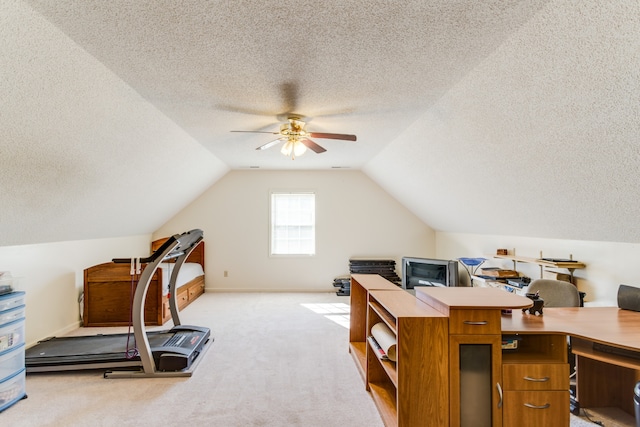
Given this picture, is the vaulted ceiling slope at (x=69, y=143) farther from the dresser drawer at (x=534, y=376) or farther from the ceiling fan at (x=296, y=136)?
the dresser drawer at (x=534, y=376)

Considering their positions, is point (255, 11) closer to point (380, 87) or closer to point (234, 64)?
point (234, 64)

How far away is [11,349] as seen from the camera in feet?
8.20

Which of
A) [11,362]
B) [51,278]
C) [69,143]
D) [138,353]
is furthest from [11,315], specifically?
[51,278]

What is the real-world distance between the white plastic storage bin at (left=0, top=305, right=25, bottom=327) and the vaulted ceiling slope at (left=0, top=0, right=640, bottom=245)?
96 centimetres

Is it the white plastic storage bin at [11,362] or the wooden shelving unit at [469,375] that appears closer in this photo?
the wooden shelving unit at [469,375]

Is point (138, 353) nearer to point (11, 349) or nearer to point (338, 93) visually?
point (11, 349)

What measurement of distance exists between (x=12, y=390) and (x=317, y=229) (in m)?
4.97

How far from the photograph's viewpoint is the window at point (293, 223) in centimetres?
684

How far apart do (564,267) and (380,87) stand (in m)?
2.60

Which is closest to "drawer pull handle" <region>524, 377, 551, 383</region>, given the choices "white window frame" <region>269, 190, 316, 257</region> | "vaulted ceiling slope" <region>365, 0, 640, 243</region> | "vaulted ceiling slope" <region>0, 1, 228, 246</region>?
"vaulted ceiling slope" <region>365, 0, 640, 243</region>

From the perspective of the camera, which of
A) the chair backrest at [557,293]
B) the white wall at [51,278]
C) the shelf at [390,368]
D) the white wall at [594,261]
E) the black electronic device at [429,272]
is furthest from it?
the black electronic device at [429,272]

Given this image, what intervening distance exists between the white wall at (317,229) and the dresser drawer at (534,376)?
16.1 feet

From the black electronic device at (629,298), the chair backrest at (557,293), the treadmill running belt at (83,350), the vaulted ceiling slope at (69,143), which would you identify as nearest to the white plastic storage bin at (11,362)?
the treadmill running belt at (83,350)

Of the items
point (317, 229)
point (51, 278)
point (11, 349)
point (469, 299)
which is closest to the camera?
point (469, 299)
